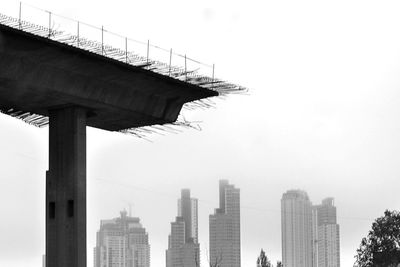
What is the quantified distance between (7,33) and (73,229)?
12.0m

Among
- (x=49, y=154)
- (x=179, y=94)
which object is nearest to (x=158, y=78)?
(x=179, y=94)

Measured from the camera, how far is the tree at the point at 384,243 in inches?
4124

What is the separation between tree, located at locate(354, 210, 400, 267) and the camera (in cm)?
10475

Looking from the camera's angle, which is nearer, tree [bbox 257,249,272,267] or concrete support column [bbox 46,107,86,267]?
concrete support column [bbox 46,107,86,267]

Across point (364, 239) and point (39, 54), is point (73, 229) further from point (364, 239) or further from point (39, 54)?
point (364, 239)

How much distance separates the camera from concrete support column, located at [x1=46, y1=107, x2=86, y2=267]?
63344 millimetres

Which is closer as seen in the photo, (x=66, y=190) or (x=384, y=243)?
(x=66, y=190)

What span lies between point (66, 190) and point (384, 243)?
4792 cm

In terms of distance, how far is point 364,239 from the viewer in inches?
4200

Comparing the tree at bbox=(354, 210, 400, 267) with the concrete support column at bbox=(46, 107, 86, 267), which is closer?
the concrete support column at bbox=(46, 107, 86, 267)

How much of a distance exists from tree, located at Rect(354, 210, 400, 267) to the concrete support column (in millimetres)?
46741

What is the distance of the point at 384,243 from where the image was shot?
345 ft

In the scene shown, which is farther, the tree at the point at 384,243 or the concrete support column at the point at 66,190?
the tree at the point at 384,243

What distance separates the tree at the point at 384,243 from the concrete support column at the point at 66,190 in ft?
153
